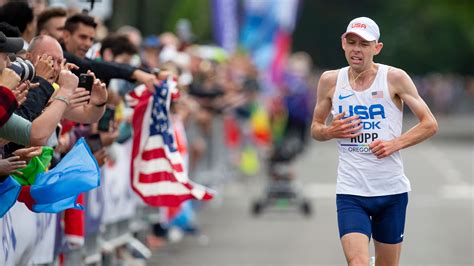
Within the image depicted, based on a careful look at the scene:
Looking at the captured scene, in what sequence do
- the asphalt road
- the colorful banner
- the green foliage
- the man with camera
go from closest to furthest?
the man with camera → the asphalt road → the colorful banner → the green foliage

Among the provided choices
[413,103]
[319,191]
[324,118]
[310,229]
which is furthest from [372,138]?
[319,191]

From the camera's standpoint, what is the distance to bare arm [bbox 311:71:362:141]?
988 centimetres

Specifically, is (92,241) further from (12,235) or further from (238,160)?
(238,160)

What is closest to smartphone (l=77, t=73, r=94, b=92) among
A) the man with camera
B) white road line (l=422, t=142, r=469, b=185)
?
the man with camera

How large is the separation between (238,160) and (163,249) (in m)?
12.3

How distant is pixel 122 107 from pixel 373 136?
374 cm

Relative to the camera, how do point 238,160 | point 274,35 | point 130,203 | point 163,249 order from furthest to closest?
point 274,35 < point 238,160 < point 163,249 < point 130,203

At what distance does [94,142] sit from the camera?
1137 centimetres

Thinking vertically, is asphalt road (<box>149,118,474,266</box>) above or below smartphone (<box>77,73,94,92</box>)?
below

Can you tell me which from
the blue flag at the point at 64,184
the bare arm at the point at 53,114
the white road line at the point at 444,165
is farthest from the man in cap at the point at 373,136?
the white road line at the point at 444,165

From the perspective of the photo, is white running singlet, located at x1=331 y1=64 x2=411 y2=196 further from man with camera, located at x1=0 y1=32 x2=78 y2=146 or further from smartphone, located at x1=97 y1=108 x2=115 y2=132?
smartphone, located at x1=97 y1=108 x2=115 y2=132

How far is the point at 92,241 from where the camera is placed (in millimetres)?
12547

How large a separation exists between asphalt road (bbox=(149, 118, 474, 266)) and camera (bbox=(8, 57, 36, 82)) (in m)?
6.49

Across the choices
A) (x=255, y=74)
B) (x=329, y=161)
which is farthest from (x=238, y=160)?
(x=329, y=161)
